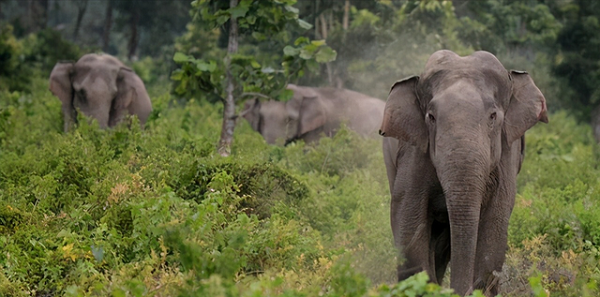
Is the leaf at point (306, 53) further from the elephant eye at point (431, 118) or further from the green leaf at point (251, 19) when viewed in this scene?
the elephant eye at point (431, 118)

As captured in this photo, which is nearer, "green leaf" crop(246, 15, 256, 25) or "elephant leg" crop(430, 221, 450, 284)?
"elephant leg" crop(430, 221, 450, 284)

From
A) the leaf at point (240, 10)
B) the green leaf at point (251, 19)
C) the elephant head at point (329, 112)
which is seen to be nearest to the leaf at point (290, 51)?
the green leaf at point (251, 19)

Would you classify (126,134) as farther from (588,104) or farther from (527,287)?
(588,104)

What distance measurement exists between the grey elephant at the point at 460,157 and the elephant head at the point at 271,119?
1040 cm

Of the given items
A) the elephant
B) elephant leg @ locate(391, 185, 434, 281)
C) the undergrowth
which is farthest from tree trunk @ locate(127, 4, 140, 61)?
elephant leg @ locate(391, 185, 434, 281)

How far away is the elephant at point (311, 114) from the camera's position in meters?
17.0

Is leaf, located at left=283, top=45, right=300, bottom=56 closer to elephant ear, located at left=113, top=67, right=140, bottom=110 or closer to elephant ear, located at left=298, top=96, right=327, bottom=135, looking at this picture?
elephant ear, located at left=113, top=67, right=140, bottom=110

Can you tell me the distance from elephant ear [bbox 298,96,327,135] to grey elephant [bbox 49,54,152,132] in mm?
3274

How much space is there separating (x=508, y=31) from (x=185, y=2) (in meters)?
11.9

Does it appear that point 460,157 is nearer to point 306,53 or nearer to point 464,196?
point 464,196

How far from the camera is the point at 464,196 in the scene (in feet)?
17.9

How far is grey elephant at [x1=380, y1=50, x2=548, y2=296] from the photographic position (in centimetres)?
550

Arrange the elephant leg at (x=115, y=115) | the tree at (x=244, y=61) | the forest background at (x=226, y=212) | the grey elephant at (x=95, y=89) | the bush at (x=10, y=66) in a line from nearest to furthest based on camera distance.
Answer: the forest background at (x=226, y=212) < the tree at (x=244, y=61) < the grey elephant at (x=95, y=89) < the elephant leg at (x=115, y=115) < the bush at (x=10, y=66)

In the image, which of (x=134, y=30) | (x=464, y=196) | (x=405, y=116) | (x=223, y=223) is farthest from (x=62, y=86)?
(x=134, y=30)
